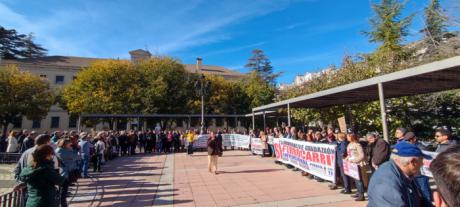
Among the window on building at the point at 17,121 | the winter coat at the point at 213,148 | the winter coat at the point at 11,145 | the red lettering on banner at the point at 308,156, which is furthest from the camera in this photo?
the window on building at the point at 17,121

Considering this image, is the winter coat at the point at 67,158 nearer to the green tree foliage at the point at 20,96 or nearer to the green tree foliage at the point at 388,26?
the green tree foliage at the point at 388,26

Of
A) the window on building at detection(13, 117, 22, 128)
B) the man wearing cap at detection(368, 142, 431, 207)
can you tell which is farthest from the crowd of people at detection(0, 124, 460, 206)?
the window on building at detection(13, 117, 22, 128)

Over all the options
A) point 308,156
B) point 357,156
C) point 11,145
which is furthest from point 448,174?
point 11,145

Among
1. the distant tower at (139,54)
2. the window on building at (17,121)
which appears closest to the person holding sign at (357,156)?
the window on building at (17,121)

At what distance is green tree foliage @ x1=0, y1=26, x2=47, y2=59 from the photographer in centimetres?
5204

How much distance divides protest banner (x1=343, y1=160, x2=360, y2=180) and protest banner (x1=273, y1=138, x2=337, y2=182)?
0.52m

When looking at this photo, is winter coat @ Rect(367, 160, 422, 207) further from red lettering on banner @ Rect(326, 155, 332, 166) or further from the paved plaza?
red lettering on banner @ Rect(326, 155, 332, 166)

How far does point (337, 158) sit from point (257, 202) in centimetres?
280

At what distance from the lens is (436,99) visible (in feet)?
53.4

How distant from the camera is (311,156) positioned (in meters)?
9.77

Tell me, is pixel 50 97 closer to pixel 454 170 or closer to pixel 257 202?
pixel 257 202

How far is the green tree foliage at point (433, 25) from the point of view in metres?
16.9

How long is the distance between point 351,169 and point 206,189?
4221 mm

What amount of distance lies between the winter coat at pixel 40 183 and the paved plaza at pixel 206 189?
329cm
